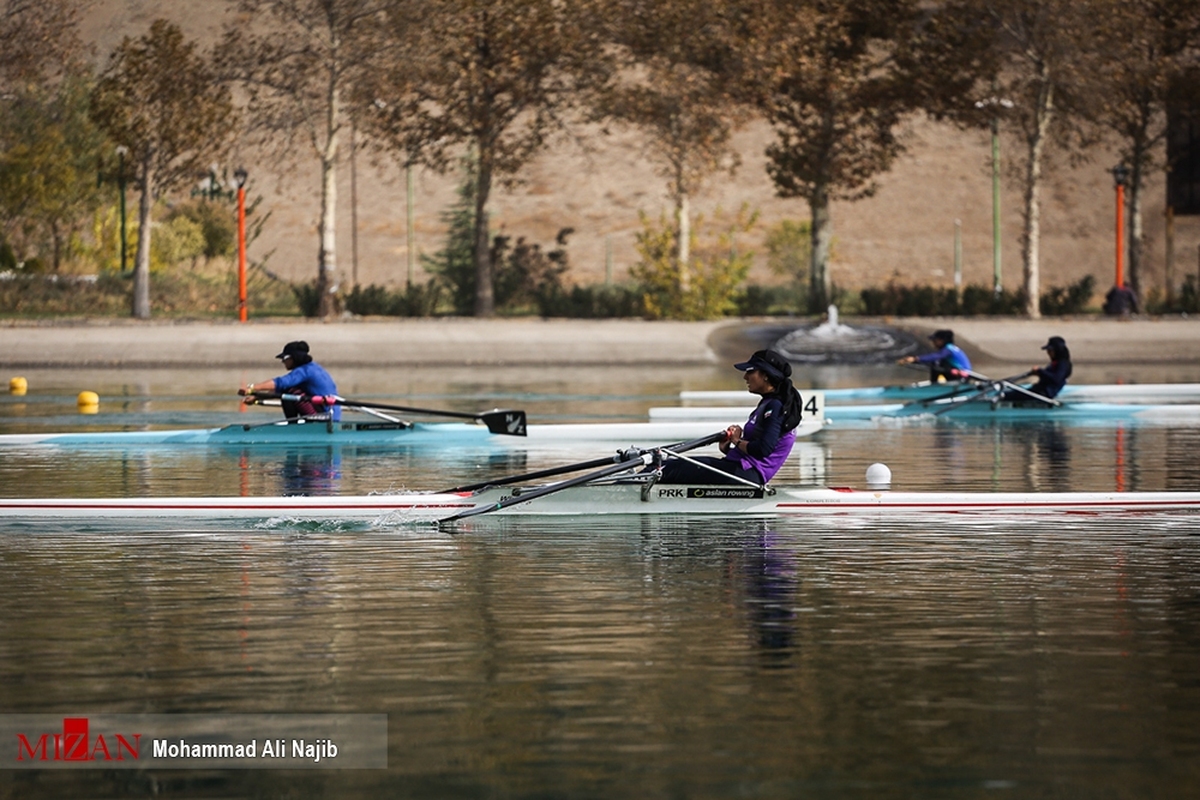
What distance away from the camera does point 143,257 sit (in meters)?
52.8

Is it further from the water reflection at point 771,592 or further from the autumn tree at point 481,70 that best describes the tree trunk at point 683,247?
the water reflection at point 771,592

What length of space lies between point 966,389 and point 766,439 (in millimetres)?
12868

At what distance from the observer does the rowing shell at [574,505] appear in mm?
15023

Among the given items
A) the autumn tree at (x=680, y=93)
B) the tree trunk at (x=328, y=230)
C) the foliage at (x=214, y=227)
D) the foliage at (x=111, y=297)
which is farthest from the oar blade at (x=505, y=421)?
the foliage at (x=214, y=227)

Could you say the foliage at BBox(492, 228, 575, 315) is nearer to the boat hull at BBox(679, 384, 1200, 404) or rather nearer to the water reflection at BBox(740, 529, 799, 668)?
the boat hull at BBox(679, 384, 1200, 404)

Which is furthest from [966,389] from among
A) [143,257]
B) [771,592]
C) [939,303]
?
[143,257]

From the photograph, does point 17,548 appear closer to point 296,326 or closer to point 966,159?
point 296,326

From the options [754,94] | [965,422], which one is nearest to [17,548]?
[965,422]

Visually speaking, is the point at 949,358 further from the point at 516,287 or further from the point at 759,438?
the point at 516,287

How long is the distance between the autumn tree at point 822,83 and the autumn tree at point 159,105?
14.3 metres

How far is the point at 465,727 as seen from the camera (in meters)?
8.30

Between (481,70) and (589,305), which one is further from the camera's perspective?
(589,305)

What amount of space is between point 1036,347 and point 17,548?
35.6m

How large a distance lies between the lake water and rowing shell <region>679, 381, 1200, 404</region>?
43.7ft
